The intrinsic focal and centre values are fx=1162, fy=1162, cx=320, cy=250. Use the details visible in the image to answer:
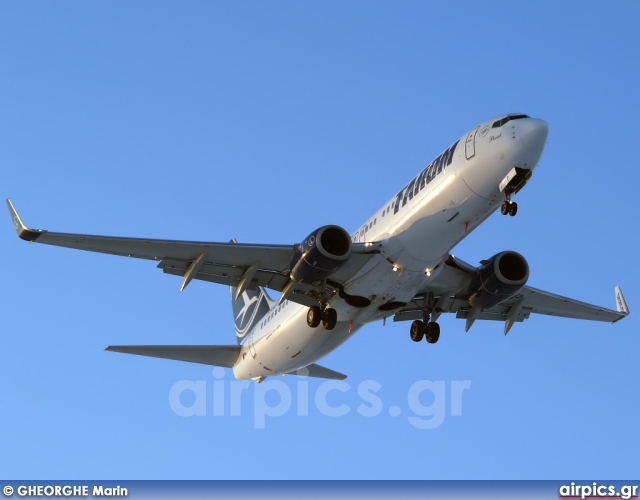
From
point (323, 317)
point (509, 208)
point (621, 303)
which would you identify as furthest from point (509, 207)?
point (621, 303)

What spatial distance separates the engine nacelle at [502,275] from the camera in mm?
42219

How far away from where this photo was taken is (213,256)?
41.2 m

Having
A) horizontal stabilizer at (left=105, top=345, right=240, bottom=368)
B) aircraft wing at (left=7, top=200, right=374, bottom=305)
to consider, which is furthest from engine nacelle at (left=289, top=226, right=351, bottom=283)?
horizontal stabilizer at (left=105, top=345, right=240, bottom=368)

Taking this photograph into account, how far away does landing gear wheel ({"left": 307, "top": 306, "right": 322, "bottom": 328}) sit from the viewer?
41875mm

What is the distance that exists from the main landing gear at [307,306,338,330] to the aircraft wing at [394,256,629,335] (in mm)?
4184

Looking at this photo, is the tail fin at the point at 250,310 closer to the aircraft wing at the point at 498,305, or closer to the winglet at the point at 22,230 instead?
the aircraft wing at the point at 498,305

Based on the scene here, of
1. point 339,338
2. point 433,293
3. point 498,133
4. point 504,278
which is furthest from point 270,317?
point 498,133

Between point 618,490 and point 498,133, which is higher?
point 498,133

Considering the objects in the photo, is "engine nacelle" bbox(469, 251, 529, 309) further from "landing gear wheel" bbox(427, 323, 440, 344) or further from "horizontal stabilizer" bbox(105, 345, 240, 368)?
"horizontal stabilizer" bbox(105, 345, 240, 368)

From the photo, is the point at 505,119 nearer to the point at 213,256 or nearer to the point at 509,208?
the point at 509,208

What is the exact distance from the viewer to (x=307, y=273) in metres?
39.9

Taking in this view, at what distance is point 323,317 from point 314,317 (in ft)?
1.06

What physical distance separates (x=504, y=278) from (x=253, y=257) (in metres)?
9.14

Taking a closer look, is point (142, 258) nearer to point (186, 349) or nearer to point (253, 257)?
point (253, 257)
